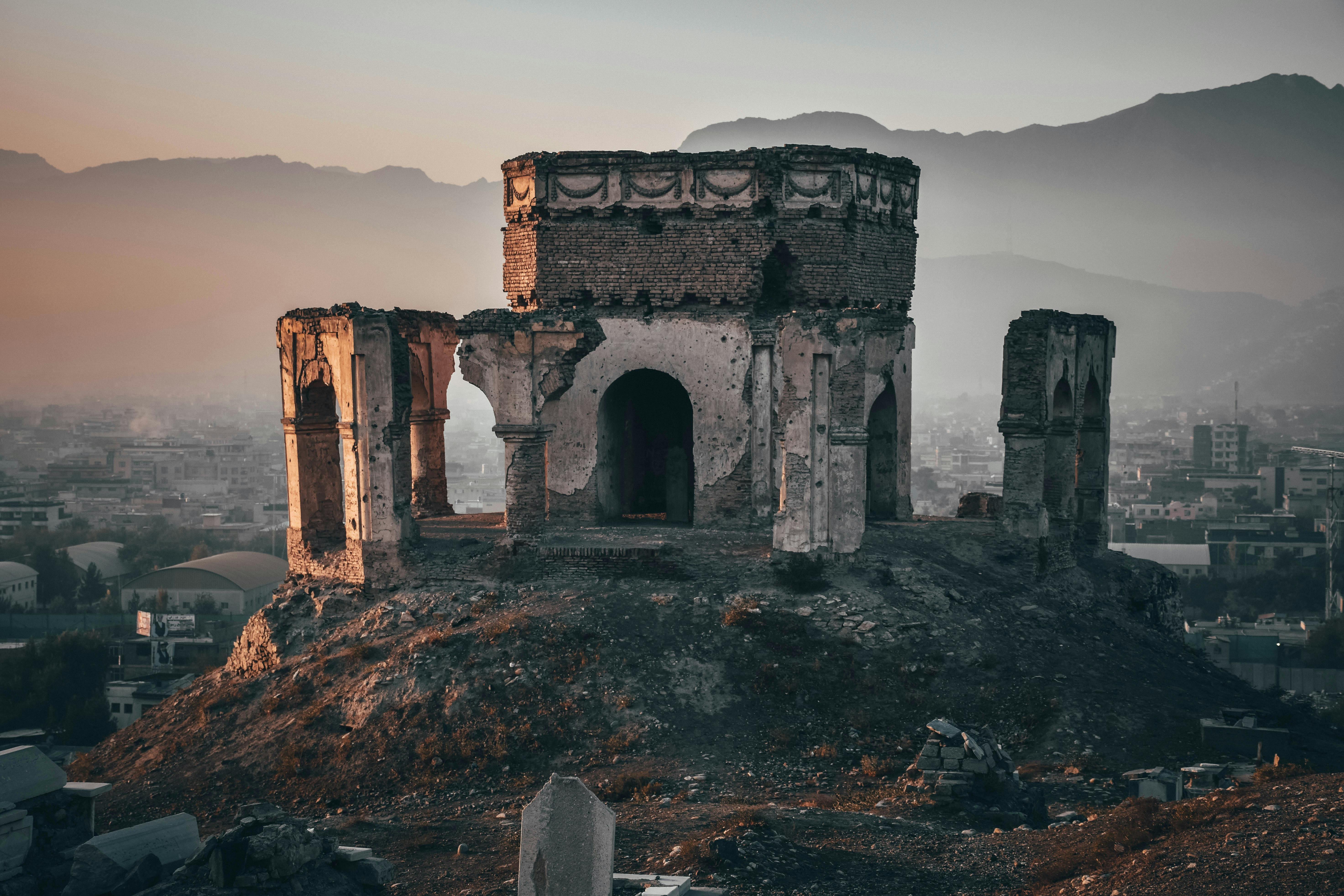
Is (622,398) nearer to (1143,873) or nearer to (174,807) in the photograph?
(174,807)

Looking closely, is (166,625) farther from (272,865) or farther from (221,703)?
(272,865)

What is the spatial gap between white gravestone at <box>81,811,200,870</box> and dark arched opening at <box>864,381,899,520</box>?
38.2 ft

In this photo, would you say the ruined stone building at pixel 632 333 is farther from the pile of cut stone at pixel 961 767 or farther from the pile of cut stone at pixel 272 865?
the pile of cut stone at pixel 272 865

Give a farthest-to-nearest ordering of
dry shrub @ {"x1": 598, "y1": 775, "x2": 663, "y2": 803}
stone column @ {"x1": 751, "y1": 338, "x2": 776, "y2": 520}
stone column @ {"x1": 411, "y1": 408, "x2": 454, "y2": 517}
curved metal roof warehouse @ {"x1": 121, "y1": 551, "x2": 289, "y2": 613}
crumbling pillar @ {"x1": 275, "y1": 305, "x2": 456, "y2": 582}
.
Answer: curved metal roof warehouse @ {"x1": 121, "y1": 551, "x2": 289, "y2": 613} < stone column @ {"x1": 411, "y1": 408, "x2": 454, "y2": 517} < stone column @ {"x1": 751, "y1": 338, "x2": 776, "y2": 520} < crumbling pillar @ {"x1": 275, "y1": 305, "x2": 456, "y2": 582} < dry shrub @ {"x1": 598, "y1": 775, "x2": 663, "y2": 803}

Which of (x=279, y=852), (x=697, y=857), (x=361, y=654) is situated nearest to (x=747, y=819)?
(x=697, y=857)

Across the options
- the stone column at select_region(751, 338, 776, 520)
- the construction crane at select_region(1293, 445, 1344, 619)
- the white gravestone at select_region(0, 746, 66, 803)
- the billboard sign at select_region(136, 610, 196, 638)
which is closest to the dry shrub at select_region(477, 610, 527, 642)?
the stone column at select_region(751, 338, 776, 520)

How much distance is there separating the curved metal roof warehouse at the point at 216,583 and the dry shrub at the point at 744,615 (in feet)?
112

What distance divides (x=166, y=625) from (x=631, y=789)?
32.5 m

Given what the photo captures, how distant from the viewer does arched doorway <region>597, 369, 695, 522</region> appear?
20.0m

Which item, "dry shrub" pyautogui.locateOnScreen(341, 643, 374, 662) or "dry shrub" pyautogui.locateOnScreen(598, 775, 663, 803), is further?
"dry shrub" pyautogui.locateOnScreen(341, 643, 374, 662)

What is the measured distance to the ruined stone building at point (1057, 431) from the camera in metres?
17.8

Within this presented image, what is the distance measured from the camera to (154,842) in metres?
10.6

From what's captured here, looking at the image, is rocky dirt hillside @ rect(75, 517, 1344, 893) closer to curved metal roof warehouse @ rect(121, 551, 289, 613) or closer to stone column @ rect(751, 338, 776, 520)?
stone column @ rect(751, 338, 776, 520)

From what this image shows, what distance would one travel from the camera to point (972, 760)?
39.2 feet
